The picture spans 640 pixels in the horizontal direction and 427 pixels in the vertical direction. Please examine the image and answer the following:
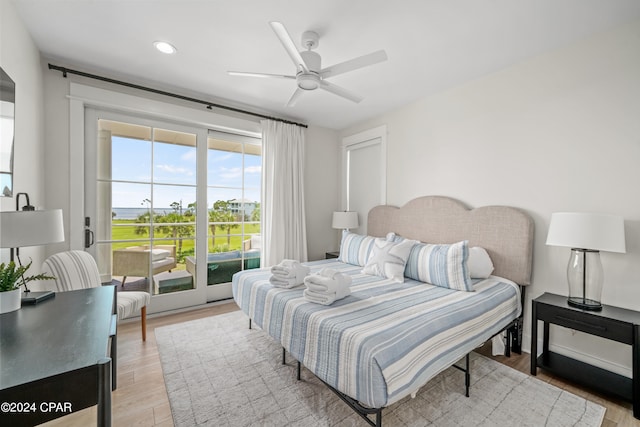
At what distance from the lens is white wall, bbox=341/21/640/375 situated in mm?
2006

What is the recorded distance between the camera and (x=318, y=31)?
208 cm

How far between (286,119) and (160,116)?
1.63m

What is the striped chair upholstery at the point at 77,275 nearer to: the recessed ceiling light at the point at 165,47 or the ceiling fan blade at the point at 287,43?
the recessed ceiling light at the point at 165,47

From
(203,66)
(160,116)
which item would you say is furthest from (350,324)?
(160,116)

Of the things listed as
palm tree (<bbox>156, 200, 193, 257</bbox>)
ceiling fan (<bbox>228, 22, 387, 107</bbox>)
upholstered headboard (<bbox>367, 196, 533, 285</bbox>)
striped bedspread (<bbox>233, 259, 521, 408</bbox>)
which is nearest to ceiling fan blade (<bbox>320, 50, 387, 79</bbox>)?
ceiling fan (<bbox>228, 22, 387, 107</bbox>)

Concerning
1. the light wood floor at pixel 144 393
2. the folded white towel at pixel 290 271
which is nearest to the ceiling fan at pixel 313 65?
the folded white towel at pixel 290 271

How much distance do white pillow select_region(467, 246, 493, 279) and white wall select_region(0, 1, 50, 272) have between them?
3.41 m

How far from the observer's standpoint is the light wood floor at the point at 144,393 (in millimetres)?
1635

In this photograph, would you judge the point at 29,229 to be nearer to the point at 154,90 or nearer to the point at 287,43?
the point at 287,43

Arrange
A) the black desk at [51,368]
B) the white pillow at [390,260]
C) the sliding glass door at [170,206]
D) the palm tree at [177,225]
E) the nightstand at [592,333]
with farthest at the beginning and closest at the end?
the palm tree at [177,225] → the sliding glass door at [170,206] → the white pillow at [390,260] → the nightstand at [592,333] → the black desk at [51,368]

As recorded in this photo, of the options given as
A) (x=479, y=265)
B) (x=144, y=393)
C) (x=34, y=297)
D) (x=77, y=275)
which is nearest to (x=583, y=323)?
(x=479, y=265)

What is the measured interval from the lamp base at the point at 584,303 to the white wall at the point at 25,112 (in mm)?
3820

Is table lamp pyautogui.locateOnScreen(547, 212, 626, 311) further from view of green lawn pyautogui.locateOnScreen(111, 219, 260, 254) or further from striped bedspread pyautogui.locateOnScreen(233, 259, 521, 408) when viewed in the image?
view of green lawn pyautogui.locateOnScreen(111, 219, 260, 254)

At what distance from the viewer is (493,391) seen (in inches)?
75.1
